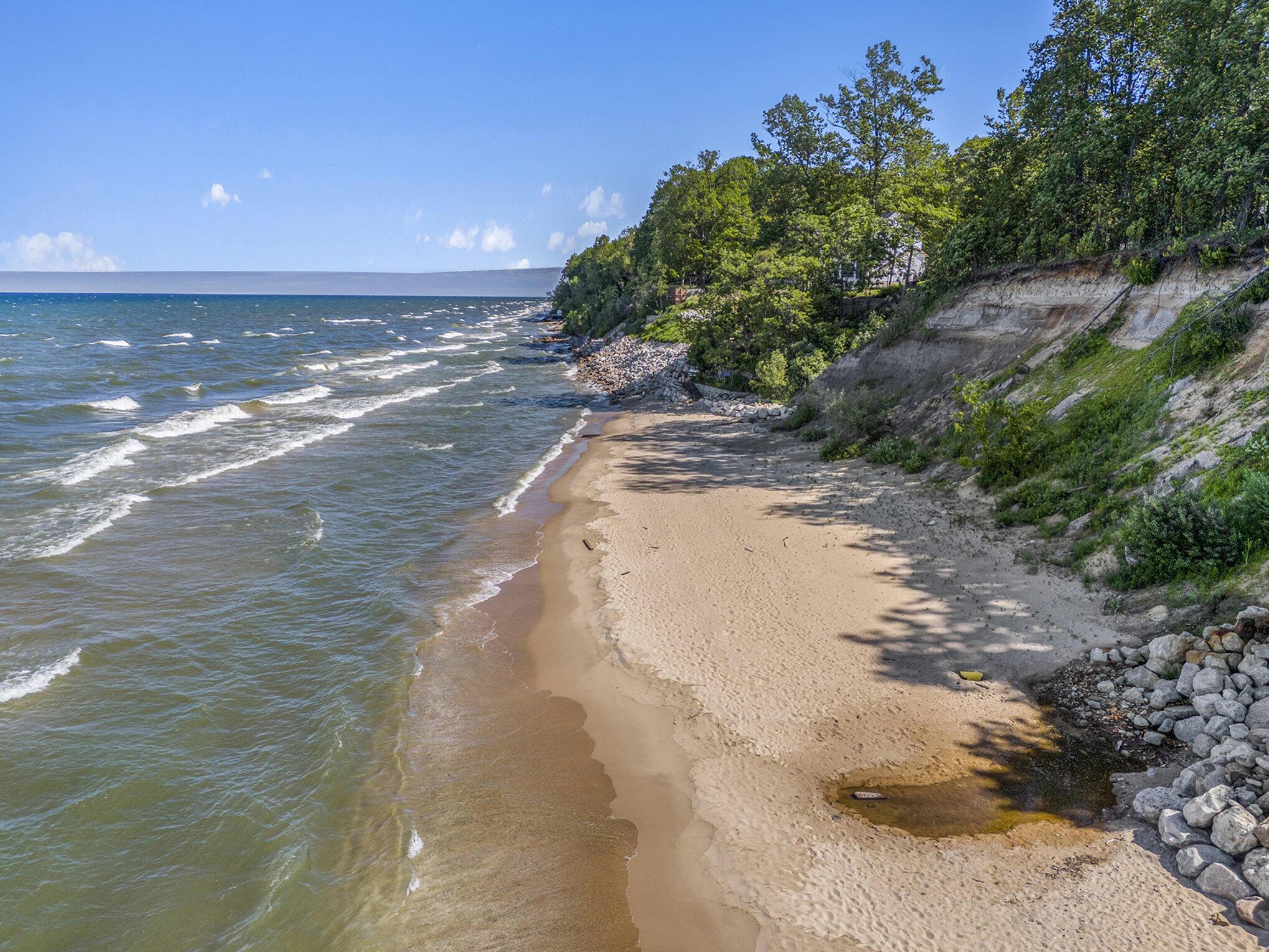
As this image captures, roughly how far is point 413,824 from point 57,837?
5.37 m

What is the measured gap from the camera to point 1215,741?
8961mm

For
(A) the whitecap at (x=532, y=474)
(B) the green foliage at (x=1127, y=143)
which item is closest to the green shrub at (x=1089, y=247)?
(B) the green foliage at (x=1127, y=143)

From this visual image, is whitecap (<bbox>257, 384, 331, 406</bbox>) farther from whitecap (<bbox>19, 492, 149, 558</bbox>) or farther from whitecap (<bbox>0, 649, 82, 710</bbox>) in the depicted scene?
whitecap (<bbox>0, 649, 82, 710</bbox>)

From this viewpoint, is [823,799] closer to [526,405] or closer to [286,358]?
[526,405]

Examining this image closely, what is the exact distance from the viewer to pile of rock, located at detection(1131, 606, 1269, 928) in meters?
7.28

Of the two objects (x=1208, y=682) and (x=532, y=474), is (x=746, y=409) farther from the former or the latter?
(x=1208, y=682)

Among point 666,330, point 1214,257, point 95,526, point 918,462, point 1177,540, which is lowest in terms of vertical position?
point 95,526

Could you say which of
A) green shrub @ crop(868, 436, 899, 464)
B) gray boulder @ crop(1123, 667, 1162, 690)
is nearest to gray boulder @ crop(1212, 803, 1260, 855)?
gray boulder @ crop(1123, 667, 1162, 690)

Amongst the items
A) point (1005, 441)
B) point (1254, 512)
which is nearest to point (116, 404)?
point (1005, 441)

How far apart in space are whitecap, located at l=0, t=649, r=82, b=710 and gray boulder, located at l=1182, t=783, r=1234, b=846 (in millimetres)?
19214

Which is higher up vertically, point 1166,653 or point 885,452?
point 885,452

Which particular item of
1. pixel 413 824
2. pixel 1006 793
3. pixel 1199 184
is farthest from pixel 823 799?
pixel 1199 184

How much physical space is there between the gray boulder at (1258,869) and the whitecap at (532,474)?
19960mm

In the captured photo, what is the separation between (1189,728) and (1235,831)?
237cm
